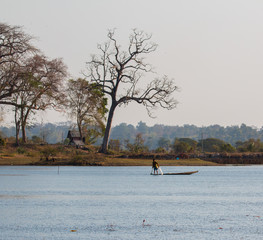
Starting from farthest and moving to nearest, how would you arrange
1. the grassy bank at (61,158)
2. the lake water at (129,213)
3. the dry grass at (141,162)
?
1. the dry grass at (141,162)
2. the grassy bank at (61,158)
3. the lake water at (129,213)

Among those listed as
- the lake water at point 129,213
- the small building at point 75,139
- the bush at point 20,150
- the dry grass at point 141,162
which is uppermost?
the small building at point 75,139

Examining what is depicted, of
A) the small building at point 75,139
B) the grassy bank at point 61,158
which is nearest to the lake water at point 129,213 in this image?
the grassy bank at point 61,158

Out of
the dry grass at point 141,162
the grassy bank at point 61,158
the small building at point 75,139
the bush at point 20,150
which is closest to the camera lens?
the grassy bank at point 61,158

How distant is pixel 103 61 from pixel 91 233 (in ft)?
222

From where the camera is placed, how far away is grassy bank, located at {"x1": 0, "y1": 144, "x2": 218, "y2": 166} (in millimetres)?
77062

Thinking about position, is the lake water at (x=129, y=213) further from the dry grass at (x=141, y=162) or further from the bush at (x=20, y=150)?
the bush at (x=20, y=150)

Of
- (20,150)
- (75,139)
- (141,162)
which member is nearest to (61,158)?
(20,150)

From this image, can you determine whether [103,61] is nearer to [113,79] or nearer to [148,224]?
[113,79]

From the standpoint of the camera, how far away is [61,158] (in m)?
79.1

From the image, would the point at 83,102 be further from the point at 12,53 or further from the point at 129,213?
the point at 129,213

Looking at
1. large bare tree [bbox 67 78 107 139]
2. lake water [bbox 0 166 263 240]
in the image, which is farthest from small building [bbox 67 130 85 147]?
lake water [bbox 0 166 263 240]

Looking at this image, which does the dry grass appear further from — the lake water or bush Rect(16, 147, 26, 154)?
the lake water

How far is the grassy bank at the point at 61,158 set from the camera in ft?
253

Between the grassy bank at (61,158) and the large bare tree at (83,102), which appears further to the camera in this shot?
the large bare tree at (83,102)
